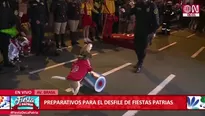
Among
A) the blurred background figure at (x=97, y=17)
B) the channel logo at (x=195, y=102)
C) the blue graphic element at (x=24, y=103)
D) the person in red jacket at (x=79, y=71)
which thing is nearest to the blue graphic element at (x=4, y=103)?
the blue graphic element at (x=24, y=103)

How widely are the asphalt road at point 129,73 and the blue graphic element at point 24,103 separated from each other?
0.52 meters

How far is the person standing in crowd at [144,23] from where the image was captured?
5941 mm

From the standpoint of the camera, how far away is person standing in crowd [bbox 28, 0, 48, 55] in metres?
6.82

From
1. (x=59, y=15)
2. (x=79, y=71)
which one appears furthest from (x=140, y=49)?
(x=59, y=15)

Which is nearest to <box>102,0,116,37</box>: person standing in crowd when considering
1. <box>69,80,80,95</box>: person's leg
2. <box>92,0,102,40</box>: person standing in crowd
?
<box>92,0,102,40</box>: person standing in crowd

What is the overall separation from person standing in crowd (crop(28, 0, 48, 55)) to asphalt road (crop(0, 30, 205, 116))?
0.36m

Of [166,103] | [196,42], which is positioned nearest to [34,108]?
[166,103]

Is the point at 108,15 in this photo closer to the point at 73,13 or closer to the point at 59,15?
the point at 73,13

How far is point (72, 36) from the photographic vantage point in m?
8.41

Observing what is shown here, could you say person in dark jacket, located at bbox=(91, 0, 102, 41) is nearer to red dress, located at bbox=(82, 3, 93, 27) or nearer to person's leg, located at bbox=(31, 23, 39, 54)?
red dress, located at bbox=(82, 3, 93, 27)

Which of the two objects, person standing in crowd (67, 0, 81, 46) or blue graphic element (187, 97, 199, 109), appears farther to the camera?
person standing in crowd (67, 0, 81, 46)

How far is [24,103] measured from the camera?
3625 mm

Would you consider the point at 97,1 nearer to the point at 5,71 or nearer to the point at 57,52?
the point at 57,52

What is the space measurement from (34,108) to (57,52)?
3716mm
